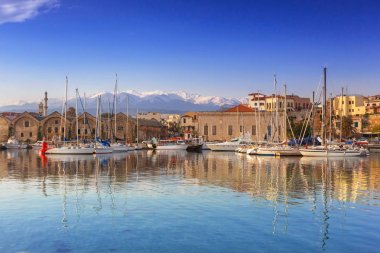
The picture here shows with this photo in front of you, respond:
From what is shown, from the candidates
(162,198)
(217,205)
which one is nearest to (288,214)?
(217,205)

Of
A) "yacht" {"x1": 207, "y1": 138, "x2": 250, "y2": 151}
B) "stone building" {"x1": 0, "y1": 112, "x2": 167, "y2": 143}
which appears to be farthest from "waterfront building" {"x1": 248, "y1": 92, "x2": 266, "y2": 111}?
"yacht" {"x1": 207, "y1": 138, "x2": 250, "y2": 151}

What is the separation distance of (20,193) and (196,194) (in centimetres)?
744

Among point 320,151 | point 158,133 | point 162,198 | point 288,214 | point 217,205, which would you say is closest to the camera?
point 288,214

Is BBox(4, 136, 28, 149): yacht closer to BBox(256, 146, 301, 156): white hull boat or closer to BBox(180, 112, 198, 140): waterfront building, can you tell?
BBox(180, 112, 198, 140): waterfront building

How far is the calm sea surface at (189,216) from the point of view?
11.2 m

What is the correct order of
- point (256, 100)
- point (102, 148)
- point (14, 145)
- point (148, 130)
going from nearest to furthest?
point (102, 148)
point (14, 145)
point (148, 130)
point (256, 100)

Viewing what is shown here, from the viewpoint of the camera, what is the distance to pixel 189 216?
1438cm

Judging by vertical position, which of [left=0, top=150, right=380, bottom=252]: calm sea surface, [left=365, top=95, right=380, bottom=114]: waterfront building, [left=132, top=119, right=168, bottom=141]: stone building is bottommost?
[left=0, top=150, right=380, bottom=252]: calm sea surface

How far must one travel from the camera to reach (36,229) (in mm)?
12609

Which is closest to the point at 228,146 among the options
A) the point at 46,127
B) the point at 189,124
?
the point at 189,124

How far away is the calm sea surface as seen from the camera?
11.2 m

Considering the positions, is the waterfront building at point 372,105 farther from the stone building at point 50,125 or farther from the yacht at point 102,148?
the stone building at point 50,125

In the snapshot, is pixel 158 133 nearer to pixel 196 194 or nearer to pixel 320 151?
pixel 320 151

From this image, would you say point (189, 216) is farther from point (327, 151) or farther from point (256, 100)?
point (256, 100)
